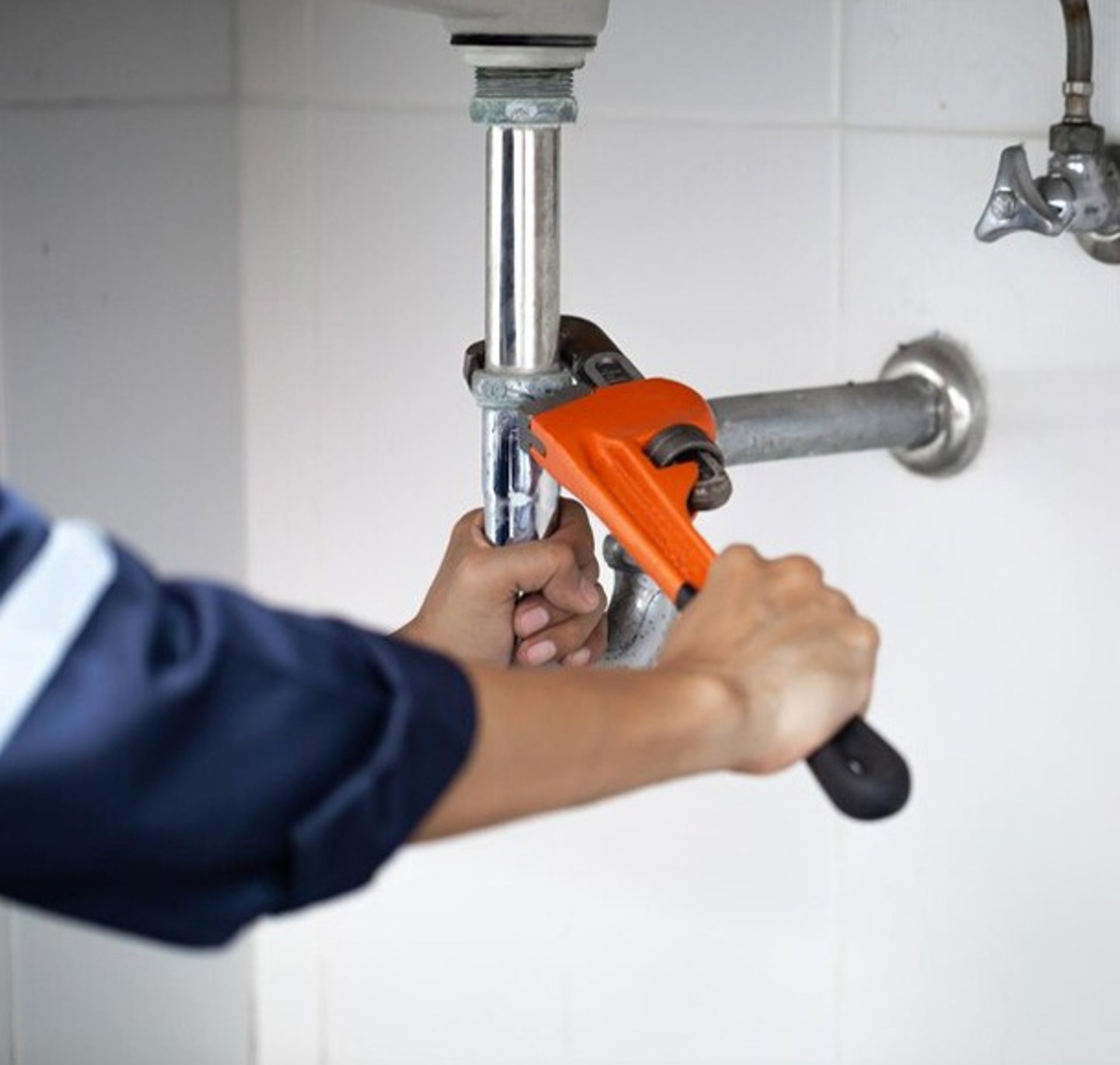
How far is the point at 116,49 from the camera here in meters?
1.11

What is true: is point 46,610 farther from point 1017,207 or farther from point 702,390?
point 702,390

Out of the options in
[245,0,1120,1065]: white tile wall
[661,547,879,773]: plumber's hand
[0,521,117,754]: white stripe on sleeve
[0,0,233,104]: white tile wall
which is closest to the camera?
[0,521,117,754]: white stripe on sleeve

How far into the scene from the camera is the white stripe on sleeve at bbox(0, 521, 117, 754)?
36cm

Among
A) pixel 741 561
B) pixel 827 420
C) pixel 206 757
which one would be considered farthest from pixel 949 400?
pixel 206 757

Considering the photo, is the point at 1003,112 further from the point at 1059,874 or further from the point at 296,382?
the point at 296,382

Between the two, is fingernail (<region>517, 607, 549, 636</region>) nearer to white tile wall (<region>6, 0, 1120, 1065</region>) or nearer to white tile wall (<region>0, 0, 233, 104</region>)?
white tile wall (<region>6, 0, 1120, 1065</region>)

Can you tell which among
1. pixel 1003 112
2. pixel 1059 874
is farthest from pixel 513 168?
pixel 1059 874

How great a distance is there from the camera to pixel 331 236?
1084 millimetres

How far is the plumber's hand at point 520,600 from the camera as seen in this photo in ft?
2.27

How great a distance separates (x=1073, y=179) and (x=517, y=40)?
188 millimetres

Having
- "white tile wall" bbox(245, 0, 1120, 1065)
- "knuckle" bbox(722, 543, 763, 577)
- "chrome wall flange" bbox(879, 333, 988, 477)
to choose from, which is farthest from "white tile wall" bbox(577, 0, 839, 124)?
"knuckle" bbox(722, 543, 763, 577)

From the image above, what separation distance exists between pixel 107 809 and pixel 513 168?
346 millimetres

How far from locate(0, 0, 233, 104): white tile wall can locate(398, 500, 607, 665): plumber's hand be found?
477 mm

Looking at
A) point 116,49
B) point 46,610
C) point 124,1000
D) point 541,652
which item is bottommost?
point 124,1000
